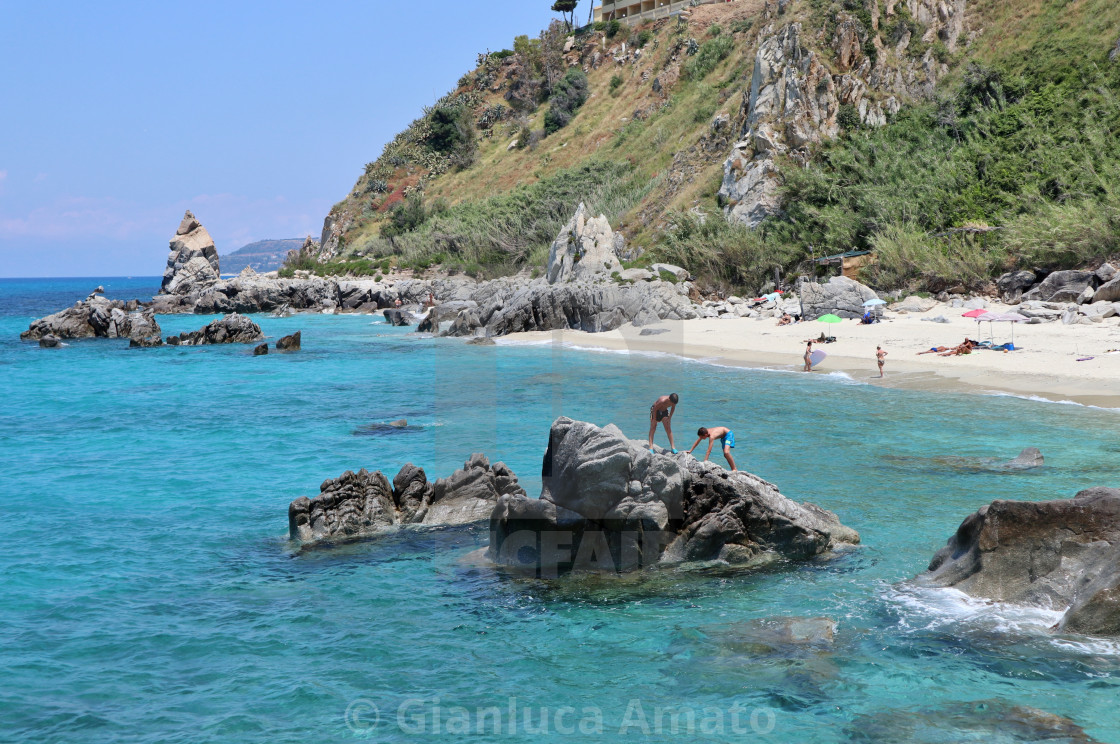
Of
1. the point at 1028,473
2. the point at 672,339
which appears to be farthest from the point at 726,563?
the point at 672,339

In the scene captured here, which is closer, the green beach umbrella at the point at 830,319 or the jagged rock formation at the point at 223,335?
the green beach umbrella at the point at 830,319

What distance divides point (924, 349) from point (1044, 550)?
16851 mm

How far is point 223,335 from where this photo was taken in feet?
130

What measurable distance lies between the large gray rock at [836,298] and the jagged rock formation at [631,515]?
21483mm

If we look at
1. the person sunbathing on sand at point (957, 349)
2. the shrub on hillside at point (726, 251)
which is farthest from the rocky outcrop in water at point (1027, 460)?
the shrub on hillside at point (726, 251)

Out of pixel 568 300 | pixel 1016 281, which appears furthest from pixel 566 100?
pixel 1016 281

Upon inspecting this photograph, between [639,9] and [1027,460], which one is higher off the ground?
[639,9]

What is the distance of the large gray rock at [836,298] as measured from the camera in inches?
1162

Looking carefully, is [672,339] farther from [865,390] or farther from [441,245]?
[441,245]

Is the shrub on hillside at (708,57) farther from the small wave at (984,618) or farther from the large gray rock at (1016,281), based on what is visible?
the small wave at (984,618)

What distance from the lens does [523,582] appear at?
9062 mm

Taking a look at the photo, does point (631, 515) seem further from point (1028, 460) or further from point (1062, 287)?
point (1062, 287)

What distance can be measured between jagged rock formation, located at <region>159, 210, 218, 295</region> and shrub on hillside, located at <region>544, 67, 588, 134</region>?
3364 cm

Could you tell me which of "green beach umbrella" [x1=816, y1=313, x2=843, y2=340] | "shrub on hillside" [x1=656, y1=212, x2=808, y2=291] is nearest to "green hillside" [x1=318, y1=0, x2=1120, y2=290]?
"shrub on hillside" [x1=656, y1=212, x2=808, y2=291]
